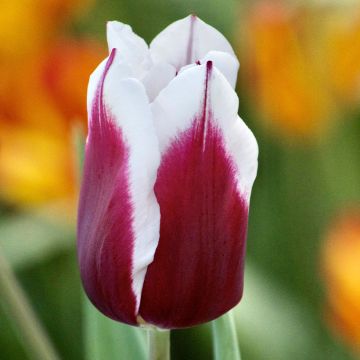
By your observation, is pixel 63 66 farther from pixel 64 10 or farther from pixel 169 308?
pixel 169 308

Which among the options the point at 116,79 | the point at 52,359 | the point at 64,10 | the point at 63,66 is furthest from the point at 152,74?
the point at 64,10

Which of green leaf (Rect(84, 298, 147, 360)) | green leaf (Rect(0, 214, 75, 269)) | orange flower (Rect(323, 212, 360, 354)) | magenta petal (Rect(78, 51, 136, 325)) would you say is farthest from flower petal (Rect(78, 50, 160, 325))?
green leaf (Rect(0, 214, 75, 269))

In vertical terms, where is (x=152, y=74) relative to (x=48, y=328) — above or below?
above

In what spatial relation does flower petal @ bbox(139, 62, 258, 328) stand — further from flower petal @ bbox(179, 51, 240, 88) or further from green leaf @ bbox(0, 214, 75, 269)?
green leaf @ bbox(0, 214, 75, 269)

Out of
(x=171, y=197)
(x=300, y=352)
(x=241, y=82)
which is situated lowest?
(x=300, y=352)

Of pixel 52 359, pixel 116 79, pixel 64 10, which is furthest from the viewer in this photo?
pixel 64 10

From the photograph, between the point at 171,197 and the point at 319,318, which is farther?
the point at 319,318

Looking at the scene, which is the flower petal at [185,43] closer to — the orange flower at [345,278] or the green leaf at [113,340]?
the green leaf at [113,340]
